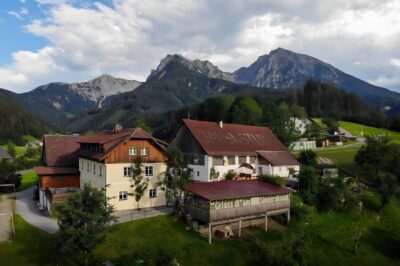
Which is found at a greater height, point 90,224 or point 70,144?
point 70,144

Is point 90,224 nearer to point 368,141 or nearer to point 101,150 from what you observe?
point 101,150

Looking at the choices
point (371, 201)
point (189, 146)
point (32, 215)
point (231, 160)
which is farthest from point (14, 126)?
→ point (371, 201)

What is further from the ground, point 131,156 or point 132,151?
point 132,151

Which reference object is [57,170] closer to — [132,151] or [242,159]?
[132,151]

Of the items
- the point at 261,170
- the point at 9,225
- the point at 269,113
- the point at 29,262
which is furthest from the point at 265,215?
the point at 269,113

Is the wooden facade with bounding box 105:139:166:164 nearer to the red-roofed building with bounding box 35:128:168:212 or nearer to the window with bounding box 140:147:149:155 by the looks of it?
the red-roofed building with bounding box 35:128:168:212
